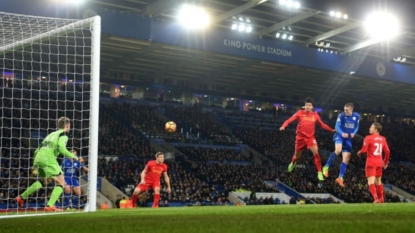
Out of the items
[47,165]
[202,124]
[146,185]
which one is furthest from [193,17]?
[47,165]

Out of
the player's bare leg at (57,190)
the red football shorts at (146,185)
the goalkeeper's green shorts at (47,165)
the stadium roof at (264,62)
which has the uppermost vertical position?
the stadium roof at (264,62)

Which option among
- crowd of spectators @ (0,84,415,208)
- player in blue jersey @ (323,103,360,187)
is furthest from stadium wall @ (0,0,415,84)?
player in blue jersey @ (323,103,360,187)

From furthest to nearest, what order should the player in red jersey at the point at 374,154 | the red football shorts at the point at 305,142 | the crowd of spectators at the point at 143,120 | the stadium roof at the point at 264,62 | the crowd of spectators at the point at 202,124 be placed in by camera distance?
1. the crowd of spectators at the point at 202,124
2. the crowd of spectators at the point at 143,120
3. the stadium roof at the point at 264,62
4. the red football shorts at the point at 305,142
5. the player in red jersey at the point at 374,154

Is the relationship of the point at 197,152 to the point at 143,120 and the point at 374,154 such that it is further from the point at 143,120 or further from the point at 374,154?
the point at 374,154

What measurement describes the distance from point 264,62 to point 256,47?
2.63m

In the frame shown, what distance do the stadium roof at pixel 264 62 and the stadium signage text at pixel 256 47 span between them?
41.1 inches

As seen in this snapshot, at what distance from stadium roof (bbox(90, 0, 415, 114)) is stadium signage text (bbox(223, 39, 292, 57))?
1044 millimetres

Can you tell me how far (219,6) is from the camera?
2753 centimetres

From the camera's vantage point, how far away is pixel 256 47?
30094mm

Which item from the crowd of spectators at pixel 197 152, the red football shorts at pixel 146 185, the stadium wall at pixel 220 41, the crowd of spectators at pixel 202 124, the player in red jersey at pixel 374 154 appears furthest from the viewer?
the crowd of spectators at pixel 202 124

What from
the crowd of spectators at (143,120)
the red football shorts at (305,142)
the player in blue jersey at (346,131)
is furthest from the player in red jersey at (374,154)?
the crowd of spectators at (143,120)

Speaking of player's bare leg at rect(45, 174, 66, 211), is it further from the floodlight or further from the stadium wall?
the floodlight

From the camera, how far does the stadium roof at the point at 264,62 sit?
27.6 meters

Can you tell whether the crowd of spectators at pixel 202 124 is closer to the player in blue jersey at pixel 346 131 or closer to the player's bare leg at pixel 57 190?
the player in blue jersey at pixel 346 131
